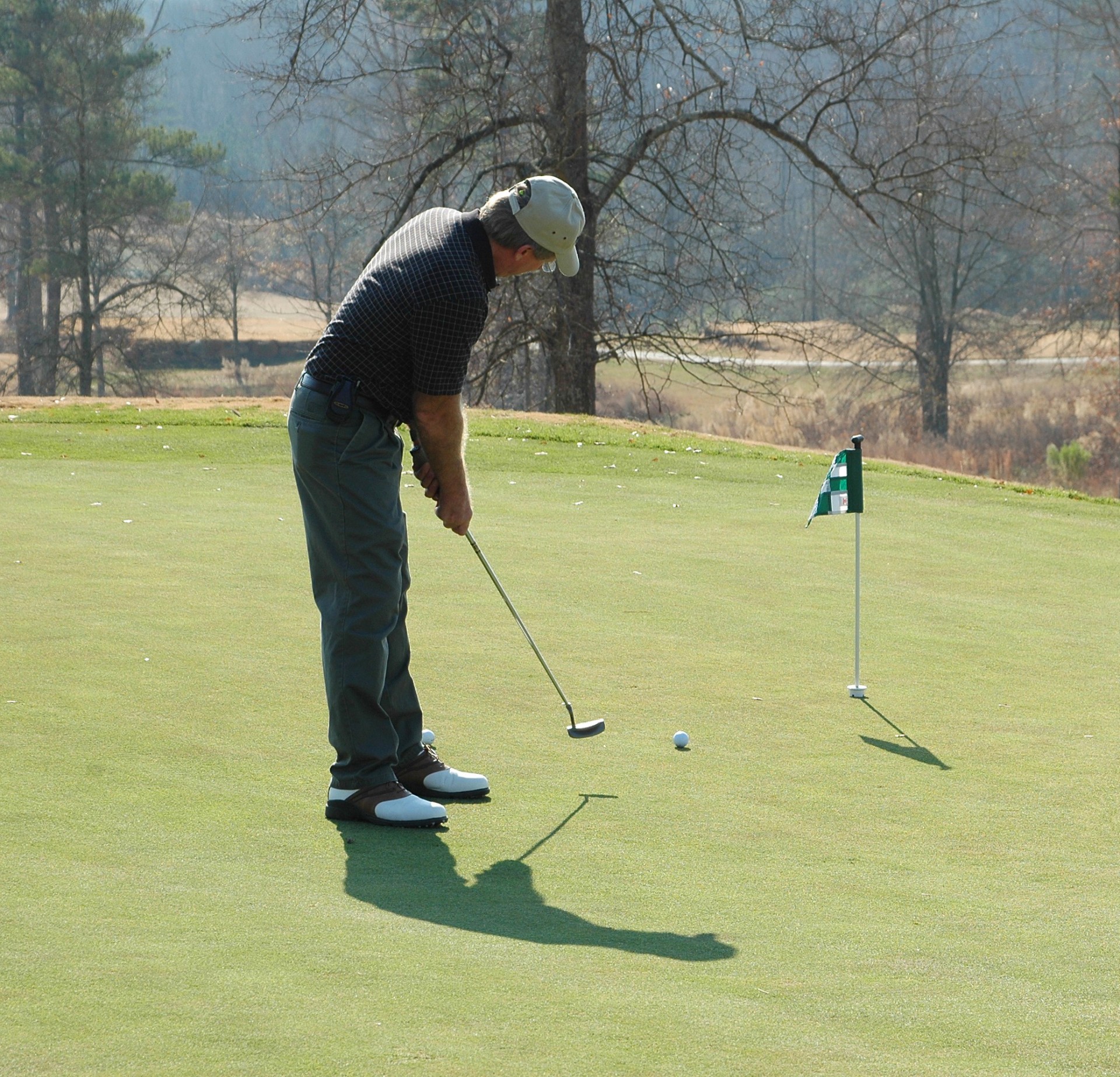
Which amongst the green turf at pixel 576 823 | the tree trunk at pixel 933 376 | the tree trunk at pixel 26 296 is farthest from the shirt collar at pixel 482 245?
the tree trunk at pixel 933 376

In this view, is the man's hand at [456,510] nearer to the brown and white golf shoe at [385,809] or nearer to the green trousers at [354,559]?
the green trousers at [354,559]

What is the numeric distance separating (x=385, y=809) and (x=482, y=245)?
1.58 m

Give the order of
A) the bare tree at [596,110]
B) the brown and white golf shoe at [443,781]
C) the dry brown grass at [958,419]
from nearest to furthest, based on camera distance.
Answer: the brown and white golf shoe at [443,781] < the bare tree at [596,110] < the dry brown grass at [958,419]

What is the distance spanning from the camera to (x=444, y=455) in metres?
4.14

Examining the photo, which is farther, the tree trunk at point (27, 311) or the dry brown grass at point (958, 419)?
the tree trunk at point (27, 311)

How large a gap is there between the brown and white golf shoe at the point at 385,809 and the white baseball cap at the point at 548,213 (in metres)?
1.51

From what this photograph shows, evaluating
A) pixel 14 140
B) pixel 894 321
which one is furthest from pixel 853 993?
pixel 894 321

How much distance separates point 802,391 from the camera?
45.8 m

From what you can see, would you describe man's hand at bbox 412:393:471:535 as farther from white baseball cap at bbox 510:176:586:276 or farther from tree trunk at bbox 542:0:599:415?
tree trunk at bbox 542:0:599:415

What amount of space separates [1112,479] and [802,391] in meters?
17.4

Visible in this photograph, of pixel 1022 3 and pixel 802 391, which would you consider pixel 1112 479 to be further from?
pixel 1022 3

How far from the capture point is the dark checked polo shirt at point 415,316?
3.95m

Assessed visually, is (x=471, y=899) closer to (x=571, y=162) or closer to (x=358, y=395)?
(x=358, y=395)

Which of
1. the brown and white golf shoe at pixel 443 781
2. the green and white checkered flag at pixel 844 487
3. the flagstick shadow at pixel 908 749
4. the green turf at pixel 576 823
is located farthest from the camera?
the green and white checkered flag at pixel 844 487
